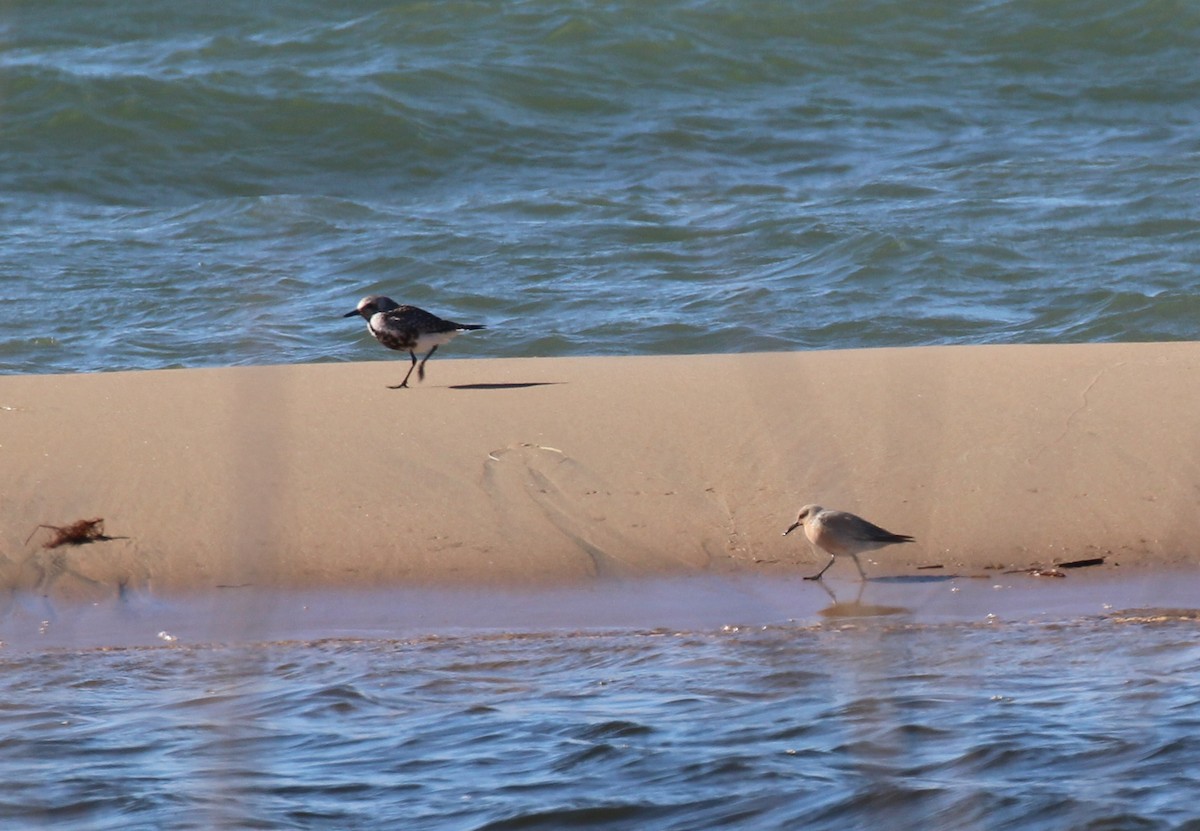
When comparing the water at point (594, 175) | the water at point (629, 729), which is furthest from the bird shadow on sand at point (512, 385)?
the water at point (594, 175)

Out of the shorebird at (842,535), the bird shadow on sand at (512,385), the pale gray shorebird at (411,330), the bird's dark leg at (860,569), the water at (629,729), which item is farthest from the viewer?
the pale gray shorebird at (411,330)

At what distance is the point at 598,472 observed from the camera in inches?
197

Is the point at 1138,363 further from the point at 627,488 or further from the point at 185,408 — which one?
the point at 185,408

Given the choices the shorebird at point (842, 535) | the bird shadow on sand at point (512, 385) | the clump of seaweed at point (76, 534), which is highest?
the bird shadow on sand at point (512, 385)

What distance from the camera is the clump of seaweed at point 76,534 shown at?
461 centimetres

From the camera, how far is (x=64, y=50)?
14.7 meters

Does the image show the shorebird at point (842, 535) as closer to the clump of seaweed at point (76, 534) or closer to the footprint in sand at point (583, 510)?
the footprint in sand at point (583, 510)

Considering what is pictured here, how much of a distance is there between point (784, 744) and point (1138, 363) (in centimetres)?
294

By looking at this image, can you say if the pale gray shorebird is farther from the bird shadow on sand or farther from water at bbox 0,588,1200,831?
water at bbox 0,588,1200,831

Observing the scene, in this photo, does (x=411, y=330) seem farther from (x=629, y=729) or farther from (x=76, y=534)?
(x=629, y=729)

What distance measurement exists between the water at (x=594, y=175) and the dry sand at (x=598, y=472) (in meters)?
2.57

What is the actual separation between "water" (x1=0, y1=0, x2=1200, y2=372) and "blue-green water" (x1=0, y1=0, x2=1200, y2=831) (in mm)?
41

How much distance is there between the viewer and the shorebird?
4.39 meters

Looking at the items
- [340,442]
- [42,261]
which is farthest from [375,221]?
[340,442]
